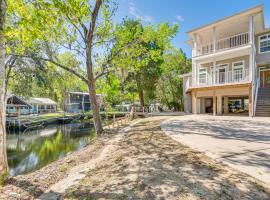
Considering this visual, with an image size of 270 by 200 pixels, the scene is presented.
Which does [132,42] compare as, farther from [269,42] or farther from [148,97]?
[148,97]

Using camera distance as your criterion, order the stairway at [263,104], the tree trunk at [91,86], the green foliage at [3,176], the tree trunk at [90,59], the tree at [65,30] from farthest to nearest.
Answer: the stairway at [263,104] → the tree trunk at [91,86] → the tree trunk at [90,59] → the tree at [65,30] → the green foliage at [3,176]

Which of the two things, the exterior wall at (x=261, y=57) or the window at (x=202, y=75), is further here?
the window at (x=202, y=75)

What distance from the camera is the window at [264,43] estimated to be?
17000 millimetres

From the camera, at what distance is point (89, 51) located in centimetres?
1059

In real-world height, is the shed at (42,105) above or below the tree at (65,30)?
below

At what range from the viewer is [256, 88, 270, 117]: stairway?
47.0 feet

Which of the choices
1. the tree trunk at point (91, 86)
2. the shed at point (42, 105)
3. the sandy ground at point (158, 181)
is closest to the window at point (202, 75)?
the tree trunk at point (91, 86)

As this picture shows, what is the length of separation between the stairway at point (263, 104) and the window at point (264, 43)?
4258 mm

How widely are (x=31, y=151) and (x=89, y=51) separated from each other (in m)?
8.46

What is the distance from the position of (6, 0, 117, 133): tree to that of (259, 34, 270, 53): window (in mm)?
14670

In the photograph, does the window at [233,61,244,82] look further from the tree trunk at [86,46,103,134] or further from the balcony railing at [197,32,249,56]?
the tree trunk at [86,46,103,134]

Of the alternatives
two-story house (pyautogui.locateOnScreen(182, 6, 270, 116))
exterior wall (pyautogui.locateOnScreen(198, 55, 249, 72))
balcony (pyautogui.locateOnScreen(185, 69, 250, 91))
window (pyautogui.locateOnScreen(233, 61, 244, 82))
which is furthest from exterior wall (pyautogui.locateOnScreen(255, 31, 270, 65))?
balcony (pyautogui.locateOnScreen(185, 69, 250, 91))

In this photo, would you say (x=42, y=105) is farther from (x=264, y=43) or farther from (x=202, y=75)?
(x=264, y=43)

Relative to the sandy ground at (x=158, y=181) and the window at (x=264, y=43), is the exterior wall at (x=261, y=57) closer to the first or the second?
the window at (x=264, y=43)
